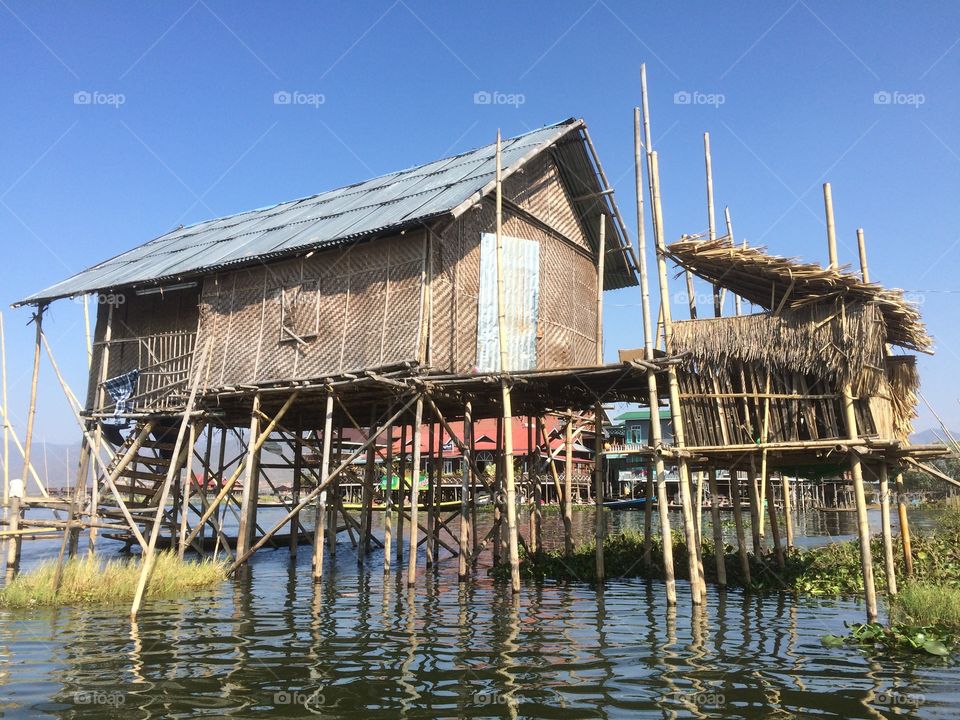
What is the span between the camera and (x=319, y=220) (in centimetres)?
1897

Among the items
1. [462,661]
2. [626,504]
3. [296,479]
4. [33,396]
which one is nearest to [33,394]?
[33,396]

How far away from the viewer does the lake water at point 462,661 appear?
7215 mm

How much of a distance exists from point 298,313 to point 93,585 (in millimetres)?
6734

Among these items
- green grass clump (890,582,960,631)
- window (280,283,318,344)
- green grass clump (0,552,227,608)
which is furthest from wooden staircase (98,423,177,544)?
green grass clump (890,582,960,631)

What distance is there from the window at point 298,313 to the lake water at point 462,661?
18.9 ft

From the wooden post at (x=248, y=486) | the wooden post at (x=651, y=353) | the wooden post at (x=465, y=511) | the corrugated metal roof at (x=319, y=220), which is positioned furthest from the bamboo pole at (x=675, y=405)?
the wooden post at (x=248, y=486)

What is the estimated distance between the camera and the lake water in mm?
7215

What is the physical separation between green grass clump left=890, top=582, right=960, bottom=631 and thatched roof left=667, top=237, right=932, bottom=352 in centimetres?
394

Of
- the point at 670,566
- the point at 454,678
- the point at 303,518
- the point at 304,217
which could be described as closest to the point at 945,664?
the point at 670,566

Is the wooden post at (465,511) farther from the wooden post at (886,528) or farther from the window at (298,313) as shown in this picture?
the wooden post at (886,528)

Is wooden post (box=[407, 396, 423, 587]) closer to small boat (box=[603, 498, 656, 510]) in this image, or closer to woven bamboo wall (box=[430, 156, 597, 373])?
woven bamboo wall (box=[430, 156, 597, 373])

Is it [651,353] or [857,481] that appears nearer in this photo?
[857,481]

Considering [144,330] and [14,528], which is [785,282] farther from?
[14,528]

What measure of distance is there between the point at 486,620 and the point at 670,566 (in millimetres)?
3042
